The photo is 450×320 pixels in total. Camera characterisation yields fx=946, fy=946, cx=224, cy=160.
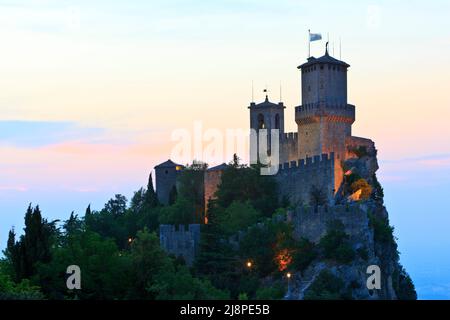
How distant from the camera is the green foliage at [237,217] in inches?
2530

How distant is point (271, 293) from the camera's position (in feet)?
177

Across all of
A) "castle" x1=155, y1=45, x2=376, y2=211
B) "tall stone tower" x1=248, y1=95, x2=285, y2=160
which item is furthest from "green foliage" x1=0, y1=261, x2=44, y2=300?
"tall stone tower" x1=248, y1=95, x2=285, y2=160

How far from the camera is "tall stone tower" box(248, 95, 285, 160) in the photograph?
8094cm

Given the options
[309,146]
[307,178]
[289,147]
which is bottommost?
[307,178]

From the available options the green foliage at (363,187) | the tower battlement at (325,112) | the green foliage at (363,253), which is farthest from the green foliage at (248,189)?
the green foliage at (363,253)

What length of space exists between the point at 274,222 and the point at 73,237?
12804mm

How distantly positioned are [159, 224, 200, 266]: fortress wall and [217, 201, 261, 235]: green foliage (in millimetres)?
2596

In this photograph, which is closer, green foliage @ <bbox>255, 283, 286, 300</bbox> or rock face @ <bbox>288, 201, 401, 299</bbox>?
green foliage @ <bbox>255, 283, 286, 300</bbox>

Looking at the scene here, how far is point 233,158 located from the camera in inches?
2911

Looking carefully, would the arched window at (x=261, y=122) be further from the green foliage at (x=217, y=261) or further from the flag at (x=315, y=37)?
the green foliage at (x=217, y=261)

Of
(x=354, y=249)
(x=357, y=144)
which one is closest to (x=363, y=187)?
(x=357, y=144)

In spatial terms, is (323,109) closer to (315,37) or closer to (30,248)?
(315,37)

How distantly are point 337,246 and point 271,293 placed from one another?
18.0 feet

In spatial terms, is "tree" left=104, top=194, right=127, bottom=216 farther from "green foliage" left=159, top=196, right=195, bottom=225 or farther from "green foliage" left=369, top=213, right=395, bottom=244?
"green foliage" left=369, top=213, right=395, bottom=244
